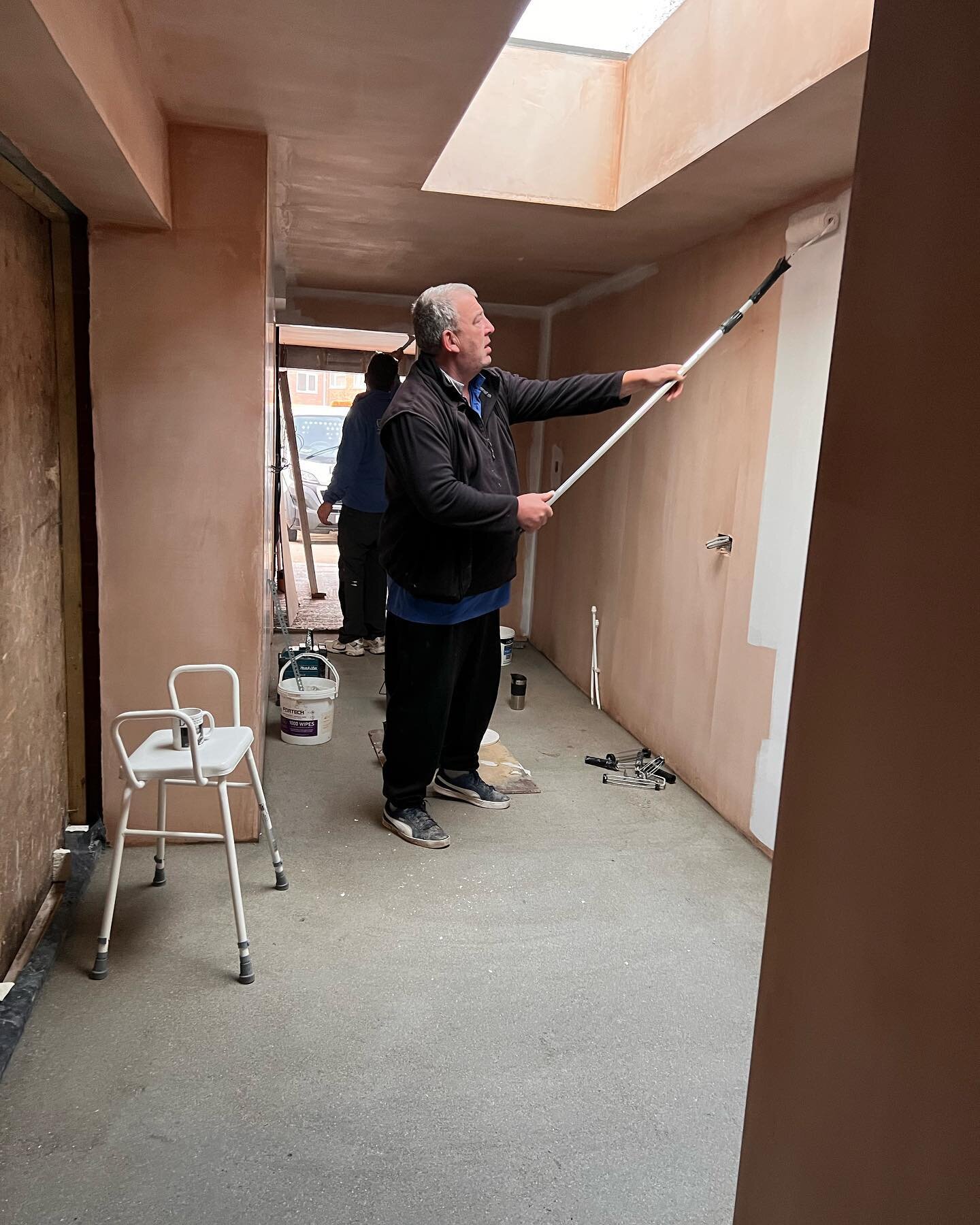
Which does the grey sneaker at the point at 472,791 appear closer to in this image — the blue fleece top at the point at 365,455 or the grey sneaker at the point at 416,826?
the grey sneaker at the point at 416,826

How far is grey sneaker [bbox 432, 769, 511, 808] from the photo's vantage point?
316 centimetres

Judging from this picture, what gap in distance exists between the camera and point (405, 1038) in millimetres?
1959

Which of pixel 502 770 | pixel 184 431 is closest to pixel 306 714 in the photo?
pixel 502 770

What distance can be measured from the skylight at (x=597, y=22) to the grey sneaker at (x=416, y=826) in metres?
2.45

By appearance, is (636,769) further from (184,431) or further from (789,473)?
(184,431)

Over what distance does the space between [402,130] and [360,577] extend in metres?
3.02

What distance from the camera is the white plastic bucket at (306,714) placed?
11.9ft

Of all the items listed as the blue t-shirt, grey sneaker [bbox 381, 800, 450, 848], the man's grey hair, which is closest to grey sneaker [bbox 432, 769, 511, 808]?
grey sneaker [bbox 381, 800, 450, 848]

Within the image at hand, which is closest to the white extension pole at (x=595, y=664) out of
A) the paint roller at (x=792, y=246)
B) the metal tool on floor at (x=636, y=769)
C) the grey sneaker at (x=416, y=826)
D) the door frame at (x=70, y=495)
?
the metal tool on floor at (x=636, y=769)

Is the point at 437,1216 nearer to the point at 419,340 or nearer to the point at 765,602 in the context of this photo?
the point at 765,602

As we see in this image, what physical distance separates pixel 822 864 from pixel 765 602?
217 centimetres

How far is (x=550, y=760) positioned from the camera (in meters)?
3.67

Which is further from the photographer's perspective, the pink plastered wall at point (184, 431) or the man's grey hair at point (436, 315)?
the man's grey hair at point (436, 315)

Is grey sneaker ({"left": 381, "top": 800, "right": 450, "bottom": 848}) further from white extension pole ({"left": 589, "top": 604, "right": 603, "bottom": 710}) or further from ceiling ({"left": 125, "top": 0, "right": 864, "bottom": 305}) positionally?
ceiling ({"left": 125, "top": 0, "right": 864, "bottom": 305})
